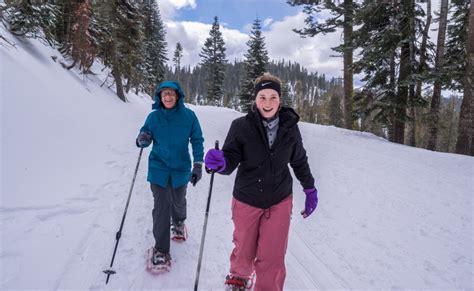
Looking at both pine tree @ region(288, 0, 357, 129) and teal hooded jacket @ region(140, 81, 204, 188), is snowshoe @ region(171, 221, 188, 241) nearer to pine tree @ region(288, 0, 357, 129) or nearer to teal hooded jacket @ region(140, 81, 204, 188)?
teal hooded jacket @ region(140, 81, 204, 188)

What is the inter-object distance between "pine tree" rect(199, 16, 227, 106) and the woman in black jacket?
47.4 meters

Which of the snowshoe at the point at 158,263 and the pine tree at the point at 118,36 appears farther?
the pine tree at the point at 118,36

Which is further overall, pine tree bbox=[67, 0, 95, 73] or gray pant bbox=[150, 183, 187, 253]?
pine tree bbox=[67, 0, 95, 73]

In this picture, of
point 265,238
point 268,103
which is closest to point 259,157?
point 268,103

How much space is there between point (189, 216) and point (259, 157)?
3216mm

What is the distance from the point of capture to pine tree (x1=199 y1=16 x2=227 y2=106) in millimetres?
50016

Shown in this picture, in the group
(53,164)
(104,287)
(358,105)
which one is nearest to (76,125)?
(53,164)

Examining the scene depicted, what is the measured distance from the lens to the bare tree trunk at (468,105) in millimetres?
9039

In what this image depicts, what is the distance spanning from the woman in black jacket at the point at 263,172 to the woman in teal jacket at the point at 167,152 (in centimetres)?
89

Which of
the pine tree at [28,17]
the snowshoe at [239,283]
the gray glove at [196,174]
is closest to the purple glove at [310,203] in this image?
the snowshoe at [239,283]

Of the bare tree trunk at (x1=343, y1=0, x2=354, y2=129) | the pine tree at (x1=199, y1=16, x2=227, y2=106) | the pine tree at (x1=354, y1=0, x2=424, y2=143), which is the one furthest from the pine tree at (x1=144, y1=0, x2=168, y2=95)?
the pine tree at (x1=354, y1=0, x2=424, y2=143)

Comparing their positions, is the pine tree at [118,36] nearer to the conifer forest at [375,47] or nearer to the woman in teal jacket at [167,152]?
the conifer forest at [375,47]

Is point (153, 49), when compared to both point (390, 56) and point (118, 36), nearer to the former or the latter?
point (118, 36)

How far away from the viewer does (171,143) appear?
159 inches
